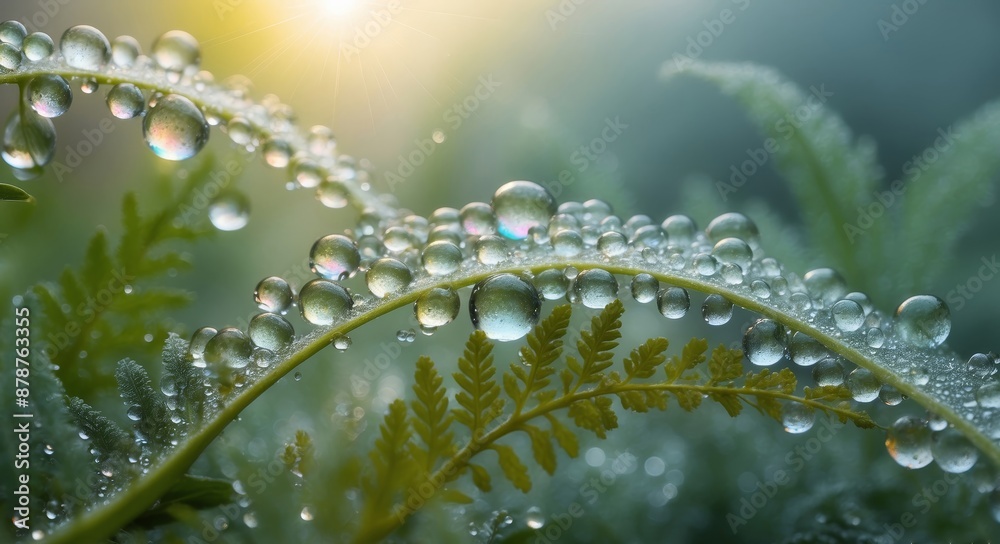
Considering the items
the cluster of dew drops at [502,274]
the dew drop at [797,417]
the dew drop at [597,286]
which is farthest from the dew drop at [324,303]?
the dew drop at [797,417]

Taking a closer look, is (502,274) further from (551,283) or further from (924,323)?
(924,323)

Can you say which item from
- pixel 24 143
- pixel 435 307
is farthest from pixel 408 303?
pixel 24 143

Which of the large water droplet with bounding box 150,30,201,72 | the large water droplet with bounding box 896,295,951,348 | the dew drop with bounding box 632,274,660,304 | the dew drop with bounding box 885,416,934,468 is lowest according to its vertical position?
the dew drop with bounding box 885,416,934,468

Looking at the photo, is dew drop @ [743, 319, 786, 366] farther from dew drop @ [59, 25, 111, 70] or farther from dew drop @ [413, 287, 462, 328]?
dew drop @ [59, 25, 111, 70]

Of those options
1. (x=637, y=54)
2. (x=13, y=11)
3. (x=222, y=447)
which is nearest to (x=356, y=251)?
(x=222, y=447)

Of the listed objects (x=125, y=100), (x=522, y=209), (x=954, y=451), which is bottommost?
(x=954, y=451)

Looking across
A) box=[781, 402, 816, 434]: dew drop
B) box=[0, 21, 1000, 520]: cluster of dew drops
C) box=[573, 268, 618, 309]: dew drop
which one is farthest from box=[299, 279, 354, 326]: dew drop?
box=[781, 402, 816, 434]: dew drop
